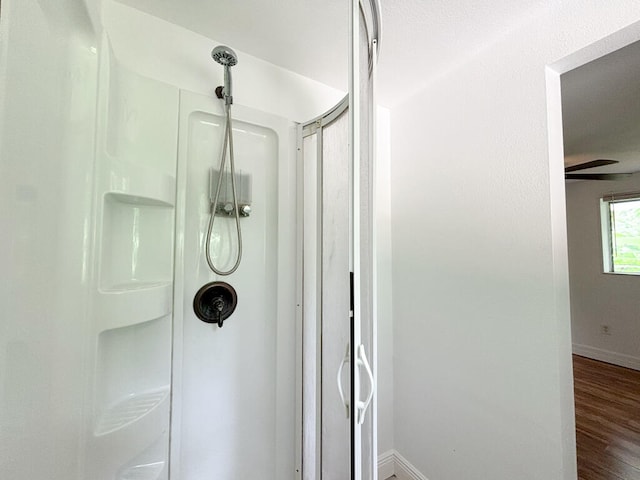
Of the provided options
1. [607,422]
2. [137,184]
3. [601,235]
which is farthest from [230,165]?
[601,235]

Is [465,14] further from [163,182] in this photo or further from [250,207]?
[163,182]

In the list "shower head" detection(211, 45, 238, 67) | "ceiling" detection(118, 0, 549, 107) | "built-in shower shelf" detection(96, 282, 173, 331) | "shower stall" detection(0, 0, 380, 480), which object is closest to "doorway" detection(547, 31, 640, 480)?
"ceiling" detection(118, 0, 549, 107)

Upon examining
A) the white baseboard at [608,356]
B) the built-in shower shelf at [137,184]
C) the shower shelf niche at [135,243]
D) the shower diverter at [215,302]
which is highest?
the built-in shower shelf at [137,184]

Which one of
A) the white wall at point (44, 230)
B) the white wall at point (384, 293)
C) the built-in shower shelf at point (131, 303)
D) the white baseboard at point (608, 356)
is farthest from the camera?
the white baseboard at point (608, 356)

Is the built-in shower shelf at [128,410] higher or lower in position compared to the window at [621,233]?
lower

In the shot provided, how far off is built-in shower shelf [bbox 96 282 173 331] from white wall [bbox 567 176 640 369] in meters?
4.93

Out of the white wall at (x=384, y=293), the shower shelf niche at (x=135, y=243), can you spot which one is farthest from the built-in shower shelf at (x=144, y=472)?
the white wall at (x=384, y=293)

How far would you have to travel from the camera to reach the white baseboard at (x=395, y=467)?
1542mm

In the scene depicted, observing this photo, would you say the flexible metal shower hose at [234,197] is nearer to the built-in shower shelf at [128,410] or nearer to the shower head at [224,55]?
the shower head at [224,55]

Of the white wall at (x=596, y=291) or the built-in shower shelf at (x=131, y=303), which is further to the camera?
the white wall at (x=596, y=291)

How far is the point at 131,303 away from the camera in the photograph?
93 cm

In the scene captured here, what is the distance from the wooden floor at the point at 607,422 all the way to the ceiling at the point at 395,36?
2375mm

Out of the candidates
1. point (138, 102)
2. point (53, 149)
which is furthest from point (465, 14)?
point (53, 149)

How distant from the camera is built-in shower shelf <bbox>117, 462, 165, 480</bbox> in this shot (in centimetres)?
95
